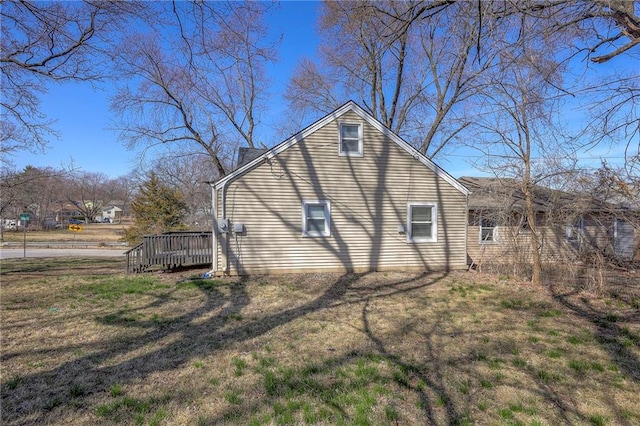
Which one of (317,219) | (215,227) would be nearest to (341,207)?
(317,219)

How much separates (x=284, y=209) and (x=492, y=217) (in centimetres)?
620

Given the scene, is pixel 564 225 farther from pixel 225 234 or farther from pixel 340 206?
pixel 225 234

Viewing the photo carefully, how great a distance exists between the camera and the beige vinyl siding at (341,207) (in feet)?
36.6

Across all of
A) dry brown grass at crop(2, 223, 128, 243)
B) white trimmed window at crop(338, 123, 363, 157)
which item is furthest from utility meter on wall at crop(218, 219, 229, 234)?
dry brown grass at crop(2, 223, 128, 243)

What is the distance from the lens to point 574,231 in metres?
8.64

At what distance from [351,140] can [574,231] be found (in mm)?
6644

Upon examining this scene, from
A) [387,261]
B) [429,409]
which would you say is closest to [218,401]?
[429,409]

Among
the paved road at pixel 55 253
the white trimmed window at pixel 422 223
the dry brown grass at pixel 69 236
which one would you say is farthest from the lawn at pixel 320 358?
the dry brown grass at pixel 69 236

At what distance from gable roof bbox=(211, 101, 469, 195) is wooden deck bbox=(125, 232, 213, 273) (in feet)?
9.06

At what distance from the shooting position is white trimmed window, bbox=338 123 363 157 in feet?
38.4

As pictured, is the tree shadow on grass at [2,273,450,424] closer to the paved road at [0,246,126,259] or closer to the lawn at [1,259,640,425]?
the lawn at [1,259,640,425]

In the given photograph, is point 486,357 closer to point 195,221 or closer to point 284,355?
point 284,355

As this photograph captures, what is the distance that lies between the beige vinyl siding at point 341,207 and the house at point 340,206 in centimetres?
3

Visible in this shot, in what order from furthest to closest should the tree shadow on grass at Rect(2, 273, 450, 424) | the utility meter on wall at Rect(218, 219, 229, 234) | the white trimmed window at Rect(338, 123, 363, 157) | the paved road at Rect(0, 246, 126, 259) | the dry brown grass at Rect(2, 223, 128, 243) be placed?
1. the dry brown grass at Rect(2, 223, 128, 243)
2. the paved road at Rect(0, 246, 126, 259)
3. the white trimmed window at Rect(338, 123, 363, 157)
4. the utility meter on wall at Rect(218, 219, 229, 234)
5. the tree shadow on grass at Rect(2, 273, 450, 424)
